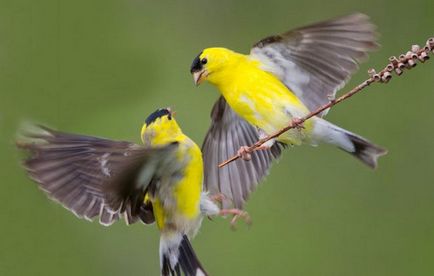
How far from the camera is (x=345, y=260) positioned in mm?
5031

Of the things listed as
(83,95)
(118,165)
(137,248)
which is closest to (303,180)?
(137,248)

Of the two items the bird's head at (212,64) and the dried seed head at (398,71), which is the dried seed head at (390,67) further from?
the bird's head at (212,64)

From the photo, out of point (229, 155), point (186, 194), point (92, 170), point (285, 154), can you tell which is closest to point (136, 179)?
point (92, 170)

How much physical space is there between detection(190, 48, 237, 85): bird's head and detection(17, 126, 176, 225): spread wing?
27.8 inches

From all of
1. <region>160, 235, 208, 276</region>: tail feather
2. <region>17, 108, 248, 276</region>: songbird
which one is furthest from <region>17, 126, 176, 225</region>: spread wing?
<region>160, 235, 208, 276</region>: tail feather

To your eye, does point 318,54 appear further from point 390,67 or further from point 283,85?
point 390,67

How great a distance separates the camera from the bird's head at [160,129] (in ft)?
11.2

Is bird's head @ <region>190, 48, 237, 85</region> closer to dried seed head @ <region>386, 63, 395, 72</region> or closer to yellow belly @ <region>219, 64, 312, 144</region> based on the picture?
yellow belly @ <region>219, 64, 312, 144</region>

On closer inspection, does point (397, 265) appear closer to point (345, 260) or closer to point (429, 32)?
point (345, 260)

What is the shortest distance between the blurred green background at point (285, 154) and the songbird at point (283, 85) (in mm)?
1136

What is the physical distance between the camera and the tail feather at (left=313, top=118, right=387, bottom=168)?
3.37 metres

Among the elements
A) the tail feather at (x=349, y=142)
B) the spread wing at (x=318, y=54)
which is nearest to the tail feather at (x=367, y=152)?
the tail feather at (x=349, y=142)

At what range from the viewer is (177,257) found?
3.50 meters

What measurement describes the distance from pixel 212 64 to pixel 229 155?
0.39 m
